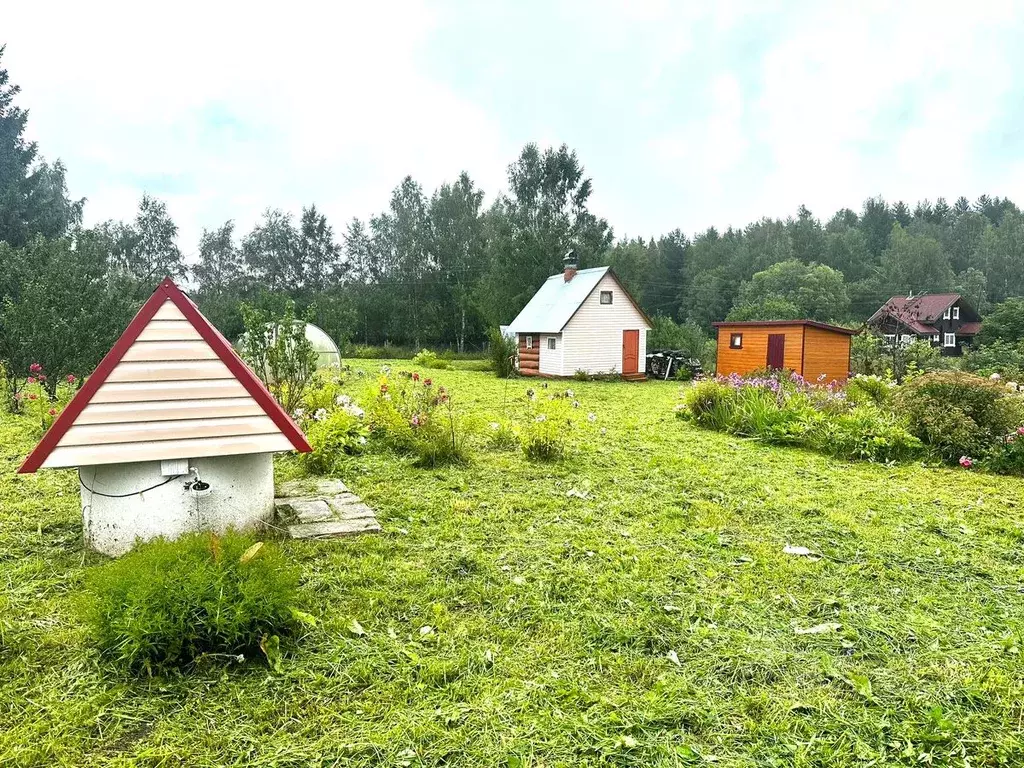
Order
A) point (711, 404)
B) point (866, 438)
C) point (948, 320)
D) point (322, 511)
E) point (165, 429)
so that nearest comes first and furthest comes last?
point (165, 429) < point (322, 511) < point (866, 438) < point (711, 404) < point (948, 320)

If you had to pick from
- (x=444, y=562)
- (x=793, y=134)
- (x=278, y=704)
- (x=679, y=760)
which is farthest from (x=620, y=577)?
(x=793, y=134)

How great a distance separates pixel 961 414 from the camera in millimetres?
8406

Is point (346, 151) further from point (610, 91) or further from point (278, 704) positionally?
point (278, 704)

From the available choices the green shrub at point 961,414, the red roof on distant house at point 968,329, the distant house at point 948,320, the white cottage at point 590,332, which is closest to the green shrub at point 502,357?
the white cottage at point 590,332

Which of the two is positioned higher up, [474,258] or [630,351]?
[474,258]

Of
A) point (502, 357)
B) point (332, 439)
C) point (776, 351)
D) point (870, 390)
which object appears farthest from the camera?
point (502, 357)

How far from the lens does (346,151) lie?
2230 centimetres

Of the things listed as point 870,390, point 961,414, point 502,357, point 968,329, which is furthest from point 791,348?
point 968,329

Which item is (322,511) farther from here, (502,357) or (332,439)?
(502,357)

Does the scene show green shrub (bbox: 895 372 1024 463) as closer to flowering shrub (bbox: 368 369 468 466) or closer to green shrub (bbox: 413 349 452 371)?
flowering shrub (bbox: 368 369 468 466)

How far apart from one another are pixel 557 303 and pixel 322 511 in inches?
769

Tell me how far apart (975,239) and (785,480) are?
62.8 meters

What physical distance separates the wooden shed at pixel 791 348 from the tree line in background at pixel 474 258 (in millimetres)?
9067

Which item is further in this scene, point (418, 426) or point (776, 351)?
point (776, 351)
